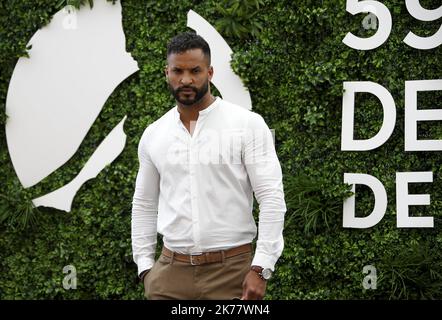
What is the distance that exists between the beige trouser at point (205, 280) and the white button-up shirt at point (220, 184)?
7 cm

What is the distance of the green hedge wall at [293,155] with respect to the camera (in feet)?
16.3

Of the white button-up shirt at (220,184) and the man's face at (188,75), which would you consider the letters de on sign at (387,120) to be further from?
the man's face at (188,75)

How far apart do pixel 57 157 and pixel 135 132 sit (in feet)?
2.10

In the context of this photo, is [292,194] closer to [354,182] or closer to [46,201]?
[354,182]

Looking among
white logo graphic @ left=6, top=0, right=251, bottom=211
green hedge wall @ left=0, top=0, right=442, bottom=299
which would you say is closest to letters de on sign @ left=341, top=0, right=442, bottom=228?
green hedge wall @ left=0, top=0, right=442, bottom=299

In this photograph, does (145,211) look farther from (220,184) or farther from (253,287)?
(253,287)

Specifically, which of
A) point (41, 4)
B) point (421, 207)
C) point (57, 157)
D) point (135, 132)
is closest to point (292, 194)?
point (421, 207)

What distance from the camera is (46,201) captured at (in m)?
5.53

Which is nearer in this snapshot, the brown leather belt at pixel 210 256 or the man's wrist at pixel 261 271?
the man's wrist at pixel 261 271

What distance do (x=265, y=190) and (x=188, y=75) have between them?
1.86 feet

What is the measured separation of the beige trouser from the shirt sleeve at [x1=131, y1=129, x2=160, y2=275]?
197mm

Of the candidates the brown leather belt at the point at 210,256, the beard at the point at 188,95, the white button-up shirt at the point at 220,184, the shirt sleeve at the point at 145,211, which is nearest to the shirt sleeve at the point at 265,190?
the white button-up shirt at the point at 220,184

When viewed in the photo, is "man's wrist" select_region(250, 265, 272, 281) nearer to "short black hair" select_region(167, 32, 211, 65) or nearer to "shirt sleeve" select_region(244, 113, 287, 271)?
"shirt sleeve" select_region(244, 113, 287, 271)

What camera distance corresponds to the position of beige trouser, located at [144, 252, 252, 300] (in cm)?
304
